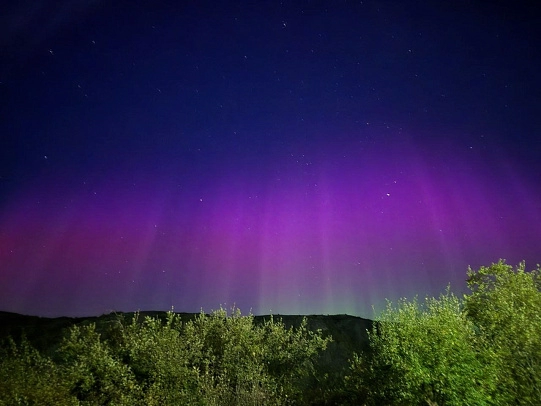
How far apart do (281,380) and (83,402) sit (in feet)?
77.5

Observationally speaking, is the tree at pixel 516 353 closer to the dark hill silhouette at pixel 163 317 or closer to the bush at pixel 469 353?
the bush at pixel 469 353

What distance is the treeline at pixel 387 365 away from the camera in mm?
18469

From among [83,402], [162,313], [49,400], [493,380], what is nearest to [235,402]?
[83,402]

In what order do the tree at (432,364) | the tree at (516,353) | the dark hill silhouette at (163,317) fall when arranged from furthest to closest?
the dark hill silhouette at (163,317)
the tree at (432,364)
the tree at (516,353)

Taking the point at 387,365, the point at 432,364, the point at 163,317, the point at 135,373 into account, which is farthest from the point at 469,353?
the point at 163,317

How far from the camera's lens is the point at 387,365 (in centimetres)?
3291

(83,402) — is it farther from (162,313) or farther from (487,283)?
(162,313)

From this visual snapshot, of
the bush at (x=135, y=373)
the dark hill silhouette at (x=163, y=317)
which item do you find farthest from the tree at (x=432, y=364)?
the dark hill silhouette at (x=163, y=317)

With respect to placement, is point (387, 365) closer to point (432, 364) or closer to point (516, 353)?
point (432, 364)

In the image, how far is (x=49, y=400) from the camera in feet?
74.0

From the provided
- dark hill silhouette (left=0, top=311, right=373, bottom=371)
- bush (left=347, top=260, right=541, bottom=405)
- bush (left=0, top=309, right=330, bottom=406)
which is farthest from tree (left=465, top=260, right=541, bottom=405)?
dark hill silhouette (left=0, top=311, right=373, bottom=371)

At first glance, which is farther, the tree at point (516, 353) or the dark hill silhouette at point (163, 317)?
the dark hill silhouette at point (163, 317)

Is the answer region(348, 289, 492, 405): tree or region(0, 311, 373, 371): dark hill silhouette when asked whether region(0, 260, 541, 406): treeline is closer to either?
region(348, 289, 492, 405): tree

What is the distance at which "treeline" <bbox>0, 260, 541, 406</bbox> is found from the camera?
60.6 ft
